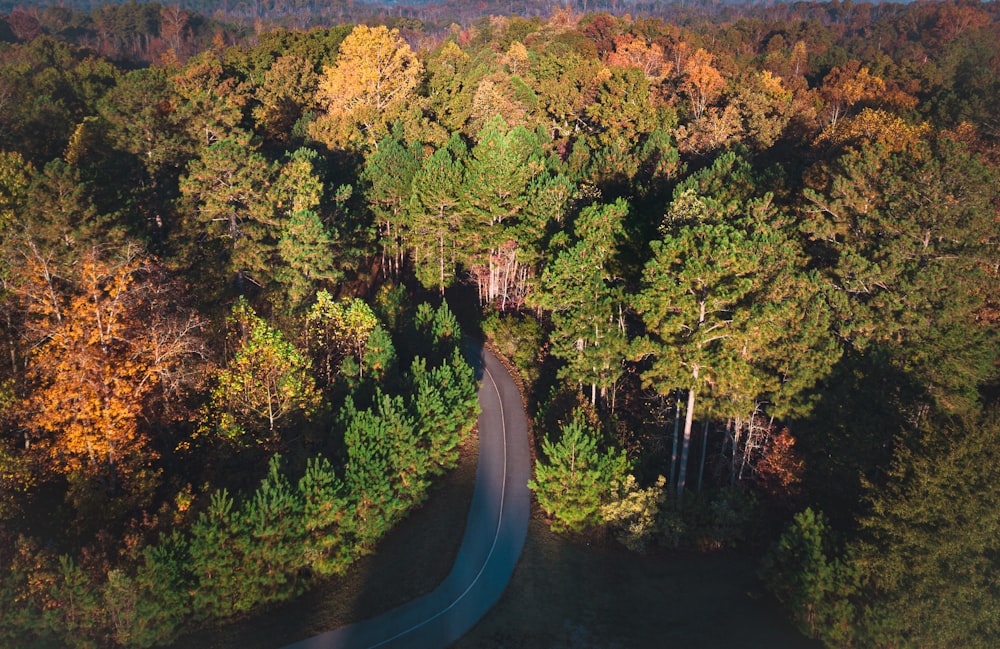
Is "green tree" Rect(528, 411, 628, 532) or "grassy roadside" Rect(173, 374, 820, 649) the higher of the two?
"green tree" Rect(528, 411, 628, 532)

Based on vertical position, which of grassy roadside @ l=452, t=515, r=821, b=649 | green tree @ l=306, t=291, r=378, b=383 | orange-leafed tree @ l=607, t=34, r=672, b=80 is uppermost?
orange-leafed tree @ l=607, t=34, r=672, b=80

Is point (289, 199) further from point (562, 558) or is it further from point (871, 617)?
point (871, 617)

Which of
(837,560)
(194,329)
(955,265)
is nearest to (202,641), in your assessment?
(194,329)

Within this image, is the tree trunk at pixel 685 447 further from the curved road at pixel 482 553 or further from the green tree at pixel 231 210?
the green tree at pixel 231 210

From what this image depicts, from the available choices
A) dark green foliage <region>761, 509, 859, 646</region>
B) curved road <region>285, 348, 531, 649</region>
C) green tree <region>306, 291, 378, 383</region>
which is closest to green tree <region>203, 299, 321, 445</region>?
green tree <region>306, 291, 378, 383</region>

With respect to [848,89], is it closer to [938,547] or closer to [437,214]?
[437,214]

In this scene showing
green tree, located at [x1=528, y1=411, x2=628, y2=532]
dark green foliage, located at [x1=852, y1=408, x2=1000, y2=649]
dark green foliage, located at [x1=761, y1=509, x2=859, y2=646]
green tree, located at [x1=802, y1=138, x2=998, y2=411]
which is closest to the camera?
dark green foliage, located at [x1=852, y1=408, x2=1000, y2=649]

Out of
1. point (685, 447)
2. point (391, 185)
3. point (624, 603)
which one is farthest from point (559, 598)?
point (391, 185)

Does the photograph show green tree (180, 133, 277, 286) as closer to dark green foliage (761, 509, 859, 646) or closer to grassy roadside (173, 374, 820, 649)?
grassy roadside (173, 374, 820, 649)
